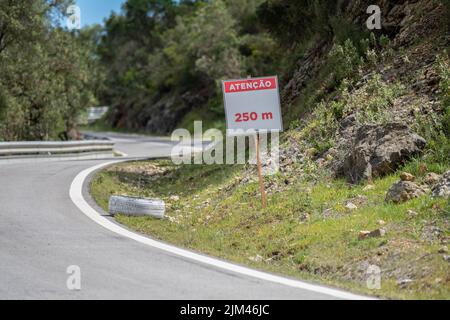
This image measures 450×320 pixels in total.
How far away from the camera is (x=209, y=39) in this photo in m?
46.4

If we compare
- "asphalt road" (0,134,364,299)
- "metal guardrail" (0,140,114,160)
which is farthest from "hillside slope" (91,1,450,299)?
"metal guardrail" (0,140,114,160)

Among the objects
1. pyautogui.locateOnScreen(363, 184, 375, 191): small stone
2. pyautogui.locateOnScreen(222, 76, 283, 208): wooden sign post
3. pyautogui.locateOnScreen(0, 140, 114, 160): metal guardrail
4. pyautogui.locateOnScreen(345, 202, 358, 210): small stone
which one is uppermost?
pyautogui.locateOnScreen(222, 76, 283, 208): wooden sign post

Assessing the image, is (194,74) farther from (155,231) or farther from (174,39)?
(155,231)

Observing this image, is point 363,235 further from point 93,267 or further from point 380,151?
point 93,267

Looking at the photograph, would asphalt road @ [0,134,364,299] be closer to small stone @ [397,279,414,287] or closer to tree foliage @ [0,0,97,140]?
small stone @ [397,279,414,287]

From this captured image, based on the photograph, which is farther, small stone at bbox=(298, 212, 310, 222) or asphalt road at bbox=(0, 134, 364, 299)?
small stone at bbox=(298, 212, 310, 222)

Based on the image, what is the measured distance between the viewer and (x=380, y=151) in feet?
34.4

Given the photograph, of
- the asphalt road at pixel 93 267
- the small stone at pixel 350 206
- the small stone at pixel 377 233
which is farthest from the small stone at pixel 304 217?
the asphalt road at pixel 93 267

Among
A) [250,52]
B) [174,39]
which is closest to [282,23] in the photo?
[250,52]

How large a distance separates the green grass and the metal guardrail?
7713 mm

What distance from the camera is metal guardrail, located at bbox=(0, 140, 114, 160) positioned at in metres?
20.6

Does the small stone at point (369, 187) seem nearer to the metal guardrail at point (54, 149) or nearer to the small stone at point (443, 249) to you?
the small stone at point (443, 249)

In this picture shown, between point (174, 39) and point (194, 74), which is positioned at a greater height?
point (174, 39)
